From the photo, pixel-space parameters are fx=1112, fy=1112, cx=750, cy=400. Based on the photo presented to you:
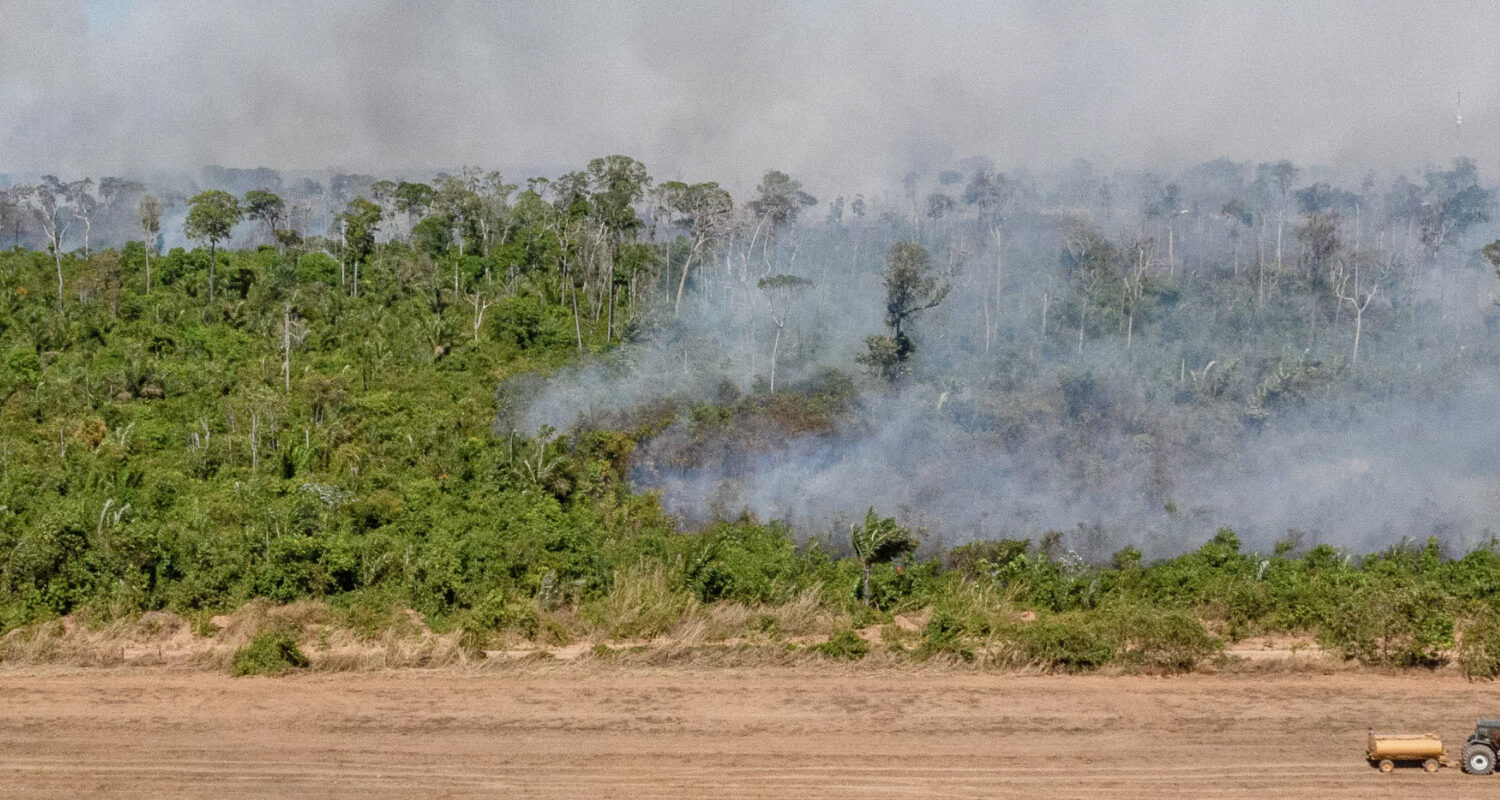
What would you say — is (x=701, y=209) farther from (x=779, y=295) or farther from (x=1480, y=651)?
(x=1480, y=651)

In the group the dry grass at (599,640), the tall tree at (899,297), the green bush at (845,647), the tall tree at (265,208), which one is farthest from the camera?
the tall tree at (265,208)

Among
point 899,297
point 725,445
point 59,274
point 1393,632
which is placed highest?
point 59,274

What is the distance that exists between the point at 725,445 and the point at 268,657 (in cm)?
1244

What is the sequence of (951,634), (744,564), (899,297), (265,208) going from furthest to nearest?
1. (265,208)
2. (899,297)
3. (744,564)
4. (951,634)

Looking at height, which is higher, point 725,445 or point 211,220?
point 211,220

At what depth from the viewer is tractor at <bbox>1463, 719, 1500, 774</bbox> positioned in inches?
614

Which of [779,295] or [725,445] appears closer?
[725,445]

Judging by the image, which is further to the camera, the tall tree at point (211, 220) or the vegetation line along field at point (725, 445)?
the tall tree at point (211, 220)

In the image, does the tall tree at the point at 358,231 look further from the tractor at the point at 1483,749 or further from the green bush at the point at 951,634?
the tractor at the point at 1483,749

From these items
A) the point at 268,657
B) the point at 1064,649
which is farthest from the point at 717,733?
the point at 268,657

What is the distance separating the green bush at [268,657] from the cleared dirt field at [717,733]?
37cm

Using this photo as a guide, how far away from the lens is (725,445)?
28328 mm


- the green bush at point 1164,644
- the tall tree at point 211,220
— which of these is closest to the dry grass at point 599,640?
the green bush at point 1164,644

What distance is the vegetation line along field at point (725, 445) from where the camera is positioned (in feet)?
68.2
